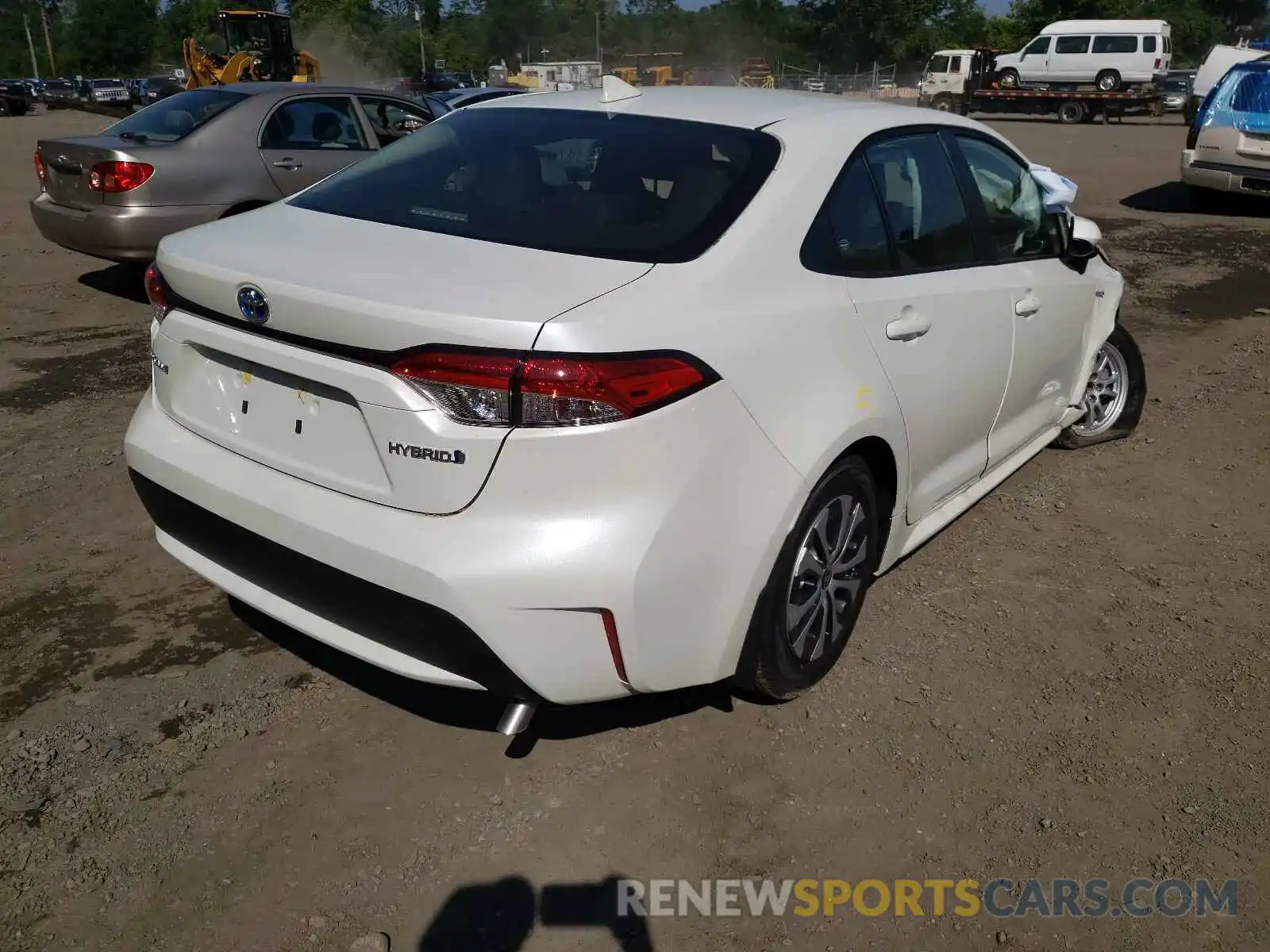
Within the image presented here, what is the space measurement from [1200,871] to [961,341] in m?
1.64

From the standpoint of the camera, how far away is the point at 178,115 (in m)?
7.87

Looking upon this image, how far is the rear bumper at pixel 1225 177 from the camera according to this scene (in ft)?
38.5

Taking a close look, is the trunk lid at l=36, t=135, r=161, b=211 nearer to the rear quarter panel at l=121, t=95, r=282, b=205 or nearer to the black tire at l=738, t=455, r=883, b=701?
the rear quarter panel at l=121, t=95, r=282, b=205

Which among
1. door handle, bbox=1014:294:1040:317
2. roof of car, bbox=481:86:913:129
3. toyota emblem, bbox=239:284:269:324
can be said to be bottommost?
door handle, bbox=1014:294:1040:317

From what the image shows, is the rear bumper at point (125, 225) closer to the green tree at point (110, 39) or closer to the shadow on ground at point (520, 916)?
the shadow on ground at point (520, 916)

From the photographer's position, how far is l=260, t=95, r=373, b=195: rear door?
25.6 feet

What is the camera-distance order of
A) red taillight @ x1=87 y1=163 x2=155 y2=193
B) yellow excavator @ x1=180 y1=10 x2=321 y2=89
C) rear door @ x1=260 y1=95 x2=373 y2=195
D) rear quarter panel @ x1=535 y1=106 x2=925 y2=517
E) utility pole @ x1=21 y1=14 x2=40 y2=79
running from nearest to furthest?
1. rear quarter panel @ x1=535 y1=106 x2=925 y2=517
2. red taillight @ x1=87 y1=163 x2=155 y2=193
3. rear door @ x1=260 y1=95 x2=373 y2=195
4. yellow excavator @ x1=180 y1=10 x2=321 y2=89
5. utility pole @ x1=21 y1=14 x2=40 y2=79

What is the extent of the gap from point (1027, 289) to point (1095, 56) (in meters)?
34.1

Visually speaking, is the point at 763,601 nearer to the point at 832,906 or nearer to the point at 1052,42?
the point at 832,906

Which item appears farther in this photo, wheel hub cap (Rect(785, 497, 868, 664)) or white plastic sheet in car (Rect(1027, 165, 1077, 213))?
white plastic sheet in car (Rect(1027, 165, 1077, 213))

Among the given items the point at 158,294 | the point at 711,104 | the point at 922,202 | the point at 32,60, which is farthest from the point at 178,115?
the point at 32,60

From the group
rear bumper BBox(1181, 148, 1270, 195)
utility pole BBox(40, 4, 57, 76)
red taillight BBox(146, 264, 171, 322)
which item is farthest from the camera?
utility pole BBox(40, 4, 57, 76)

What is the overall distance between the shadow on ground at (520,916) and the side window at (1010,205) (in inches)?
101

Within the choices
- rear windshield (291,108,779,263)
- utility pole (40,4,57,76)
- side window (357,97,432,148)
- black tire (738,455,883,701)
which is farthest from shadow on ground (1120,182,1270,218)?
utility pole (40,4,57,76)
